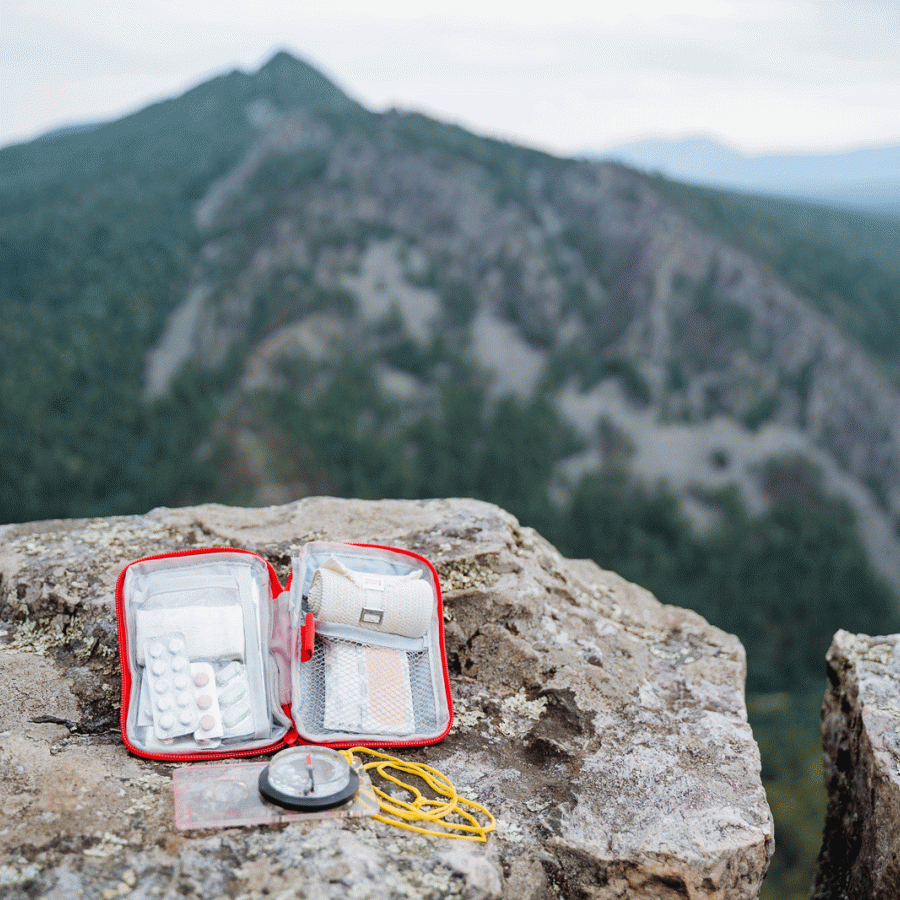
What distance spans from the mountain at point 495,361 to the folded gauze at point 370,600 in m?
20.2

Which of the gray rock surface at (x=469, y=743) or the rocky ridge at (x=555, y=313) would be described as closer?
the gray rock surface at (x=469, y=743)

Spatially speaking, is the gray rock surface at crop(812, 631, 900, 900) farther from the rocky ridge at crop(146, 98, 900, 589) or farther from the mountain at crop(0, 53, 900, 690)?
the rocky ridge at crop(146, 98, 900, 589)

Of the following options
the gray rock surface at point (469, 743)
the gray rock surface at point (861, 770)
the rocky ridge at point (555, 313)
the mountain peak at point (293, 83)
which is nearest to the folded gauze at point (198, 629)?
the gray rock surface at point (469, 743)

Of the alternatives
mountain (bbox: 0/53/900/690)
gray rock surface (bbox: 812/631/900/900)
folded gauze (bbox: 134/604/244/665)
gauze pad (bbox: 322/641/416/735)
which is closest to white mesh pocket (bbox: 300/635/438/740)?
gauze pad (bbox: 322/641/416/735)

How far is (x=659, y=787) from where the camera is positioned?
2.93m

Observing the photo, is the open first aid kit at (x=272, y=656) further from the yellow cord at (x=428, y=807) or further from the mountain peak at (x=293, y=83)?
the mountain peak at (x=293, y=83)

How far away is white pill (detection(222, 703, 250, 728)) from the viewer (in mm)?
2979

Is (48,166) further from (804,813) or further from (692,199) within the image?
(804,813)

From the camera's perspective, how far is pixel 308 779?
101 inches

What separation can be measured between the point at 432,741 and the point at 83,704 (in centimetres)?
124

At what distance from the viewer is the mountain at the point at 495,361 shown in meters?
25.7

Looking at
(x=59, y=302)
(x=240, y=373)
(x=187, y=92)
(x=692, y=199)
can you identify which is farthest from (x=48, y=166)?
(x=692, y=199)

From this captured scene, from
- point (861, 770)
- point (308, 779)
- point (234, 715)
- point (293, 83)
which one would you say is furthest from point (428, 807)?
point (293, 83)

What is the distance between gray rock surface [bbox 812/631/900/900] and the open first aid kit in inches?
63.5
